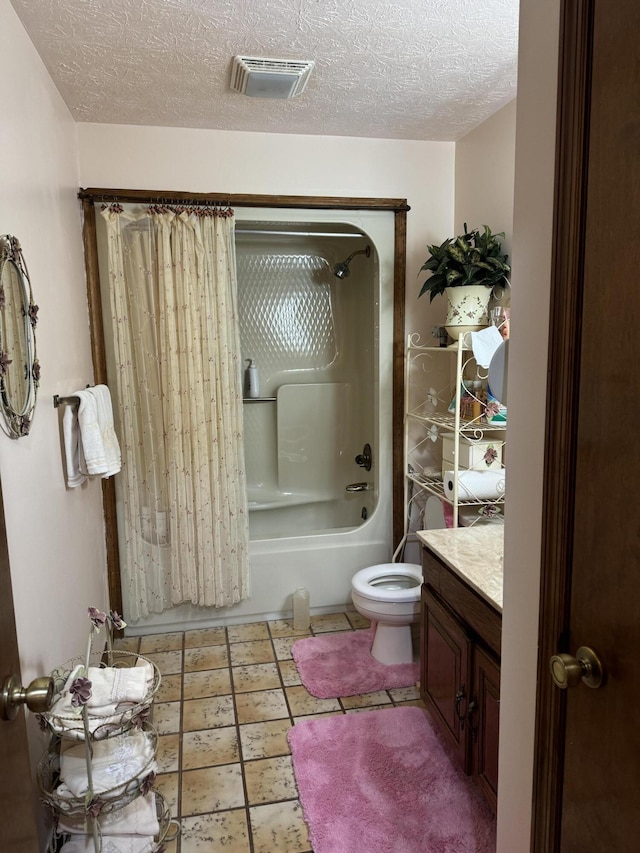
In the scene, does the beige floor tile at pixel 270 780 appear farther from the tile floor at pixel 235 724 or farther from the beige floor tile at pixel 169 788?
the beige floor tile at pixel 169 788

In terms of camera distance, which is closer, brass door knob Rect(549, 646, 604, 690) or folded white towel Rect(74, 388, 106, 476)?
brass door knob Rect(549, 646, 604, 690)

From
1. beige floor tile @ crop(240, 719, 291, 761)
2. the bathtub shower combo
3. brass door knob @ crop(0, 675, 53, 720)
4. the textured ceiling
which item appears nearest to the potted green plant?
the textured ceiling

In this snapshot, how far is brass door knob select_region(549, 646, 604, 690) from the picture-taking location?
2.89 feet

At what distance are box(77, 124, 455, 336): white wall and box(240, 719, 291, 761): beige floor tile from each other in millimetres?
2062

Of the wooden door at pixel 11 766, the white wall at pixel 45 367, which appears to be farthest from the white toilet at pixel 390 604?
the wooden door at pixel 11 766

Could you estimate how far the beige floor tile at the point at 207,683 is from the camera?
253 centimetres

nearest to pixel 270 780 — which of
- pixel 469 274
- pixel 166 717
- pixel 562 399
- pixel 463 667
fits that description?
pixel 166 717

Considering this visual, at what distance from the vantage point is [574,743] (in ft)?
3.14

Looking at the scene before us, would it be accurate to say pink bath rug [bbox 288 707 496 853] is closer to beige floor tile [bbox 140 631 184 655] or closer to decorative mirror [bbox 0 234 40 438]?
beige floor tile [bbox 140 631 184 655]

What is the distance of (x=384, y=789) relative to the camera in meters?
1.94

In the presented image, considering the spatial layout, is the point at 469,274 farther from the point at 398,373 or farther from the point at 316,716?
the point at 316,716

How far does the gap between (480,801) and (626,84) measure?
2005mm

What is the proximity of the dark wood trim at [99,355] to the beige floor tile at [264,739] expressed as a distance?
1044mm

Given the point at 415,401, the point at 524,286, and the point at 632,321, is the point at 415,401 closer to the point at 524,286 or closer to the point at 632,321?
the point at 524,286
